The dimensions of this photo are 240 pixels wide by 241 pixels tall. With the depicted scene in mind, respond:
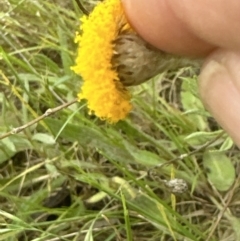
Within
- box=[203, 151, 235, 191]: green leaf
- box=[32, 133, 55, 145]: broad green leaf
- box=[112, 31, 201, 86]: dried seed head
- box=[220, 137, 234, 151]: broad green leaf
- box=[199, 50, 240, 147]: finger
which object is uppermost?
box=[112, 31, 201, 86]: dried seed head

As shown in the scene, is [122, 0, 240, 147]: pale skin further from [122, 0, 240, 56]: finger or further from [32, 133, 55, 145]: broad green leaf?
[32, 133, 55, 145]: broad green leaf

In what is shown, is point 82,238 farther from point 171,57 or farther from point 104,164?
point 171,57

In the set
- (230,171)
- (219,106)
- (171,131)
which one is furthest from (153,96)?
(219,106)

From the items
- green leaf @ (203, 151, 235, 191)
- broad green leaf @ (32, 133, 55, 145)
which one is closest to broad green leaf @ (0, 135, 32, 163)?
broad green leaf @ (32, 133, 55, 145)

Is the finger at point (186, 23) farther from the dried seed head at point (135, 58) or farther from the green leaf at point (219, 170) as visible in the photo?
the green leaf at point (219, 170)

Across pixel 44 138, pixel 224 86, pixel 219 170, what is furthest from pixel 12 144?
pixel 224 86

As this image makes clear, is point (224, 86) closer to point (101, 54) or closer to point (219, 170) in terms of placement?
point (101, 54)
